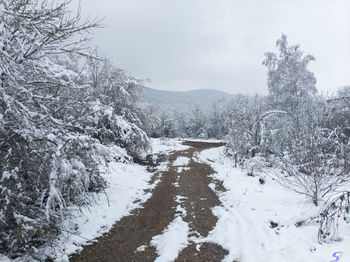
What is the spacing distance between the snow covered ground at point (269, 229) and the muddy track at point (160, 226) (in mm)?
366

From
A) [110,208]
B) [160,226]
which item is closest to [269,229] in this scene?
[160,226]

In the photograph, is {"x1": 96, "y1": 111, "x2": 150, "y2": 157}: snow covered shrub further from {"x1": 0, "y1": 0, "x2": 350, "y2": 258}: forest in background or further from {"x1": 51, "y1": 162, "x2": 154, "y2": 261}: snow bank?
{"x1": 0, "y1": 0, "x2": 350, "y2": 258}: forest in background

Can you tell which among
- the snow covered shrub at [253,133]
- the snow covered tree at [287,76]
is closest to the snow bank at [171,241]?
the snow covered shrub at [253,133]

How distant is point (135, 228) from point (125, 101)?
11445mm

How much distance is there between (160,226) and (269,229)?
2733 mm

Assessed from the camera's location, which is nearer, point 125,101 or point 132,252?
point 132,252

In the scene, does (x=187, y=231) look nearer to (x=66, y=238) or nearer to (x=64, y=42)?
(x=66, y=238)

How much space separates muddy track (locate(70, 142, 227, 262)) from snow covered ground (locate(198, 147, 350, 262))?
37 cm

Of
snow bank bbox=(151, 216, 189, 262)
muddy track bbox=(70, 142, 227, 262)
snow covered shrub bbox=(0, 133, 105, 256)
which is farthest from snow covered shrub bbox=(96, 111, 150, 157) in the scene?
snow covered shrub bbox=(0, 133, 105, 256)

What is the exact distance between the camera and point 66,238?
452 centimetres

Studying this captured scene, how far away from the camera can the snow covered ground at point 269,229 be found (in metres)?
3.79

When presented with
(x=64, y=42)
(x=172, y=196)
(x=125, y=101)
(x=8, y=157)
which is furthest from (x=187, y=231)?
(x=125, y=101)

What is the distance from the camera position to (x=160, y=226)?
5.56m

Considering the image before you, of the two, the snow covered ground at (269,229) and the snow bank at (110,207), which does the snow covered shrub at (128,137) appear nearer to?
the snow bank at (110,207)
